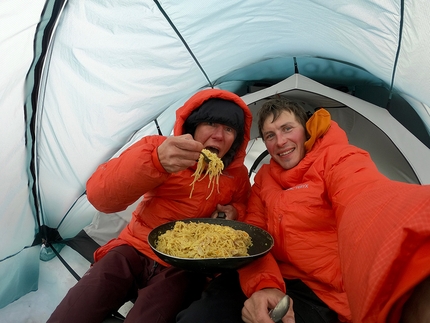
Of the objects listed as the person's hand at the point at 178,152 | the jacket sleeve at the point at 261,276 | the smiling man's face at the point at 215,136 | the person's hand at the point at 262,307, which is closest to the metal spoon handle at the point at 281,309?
the person's hand at the point at 262,307

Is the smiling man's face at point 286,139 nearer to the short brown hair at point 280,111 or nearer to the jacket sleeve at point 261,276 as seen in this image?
the short brown hair at point 280,111

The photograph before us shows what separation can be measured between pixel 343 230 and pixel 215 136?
1135 millimetres

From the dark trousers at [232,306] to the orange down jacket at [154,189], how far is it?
49cm

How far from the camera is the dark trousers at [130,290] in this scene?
1.66 m

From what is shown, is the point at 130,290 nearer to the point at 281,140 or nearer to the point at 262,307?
the point at 262,307

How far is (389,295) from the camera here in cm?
75

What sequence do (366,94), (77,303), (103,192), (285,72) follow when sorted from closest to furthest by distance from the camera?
(77,303)
(103,192)
(366,94)
(285,72)

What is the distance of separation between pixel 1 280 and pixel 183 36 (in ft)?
7.18

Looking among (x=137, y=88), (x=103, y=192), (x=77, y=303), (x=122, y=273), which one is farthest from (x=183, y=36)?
(x=77, y=303)

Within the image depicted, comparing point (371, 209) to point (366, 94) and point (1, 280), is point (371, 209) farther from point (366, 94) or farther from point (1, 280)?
point (1, 280)

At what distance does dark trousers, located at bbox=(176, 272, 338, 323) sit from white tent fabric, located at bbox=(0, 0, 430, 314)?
4.17 feet

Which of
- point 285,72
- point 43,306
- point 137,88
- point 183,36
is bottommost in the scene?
point 43,306

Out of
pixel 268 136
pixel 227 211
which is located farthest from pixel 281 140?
pixel 227 211

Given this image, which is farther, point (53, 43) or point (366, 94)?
point (366, 94)
